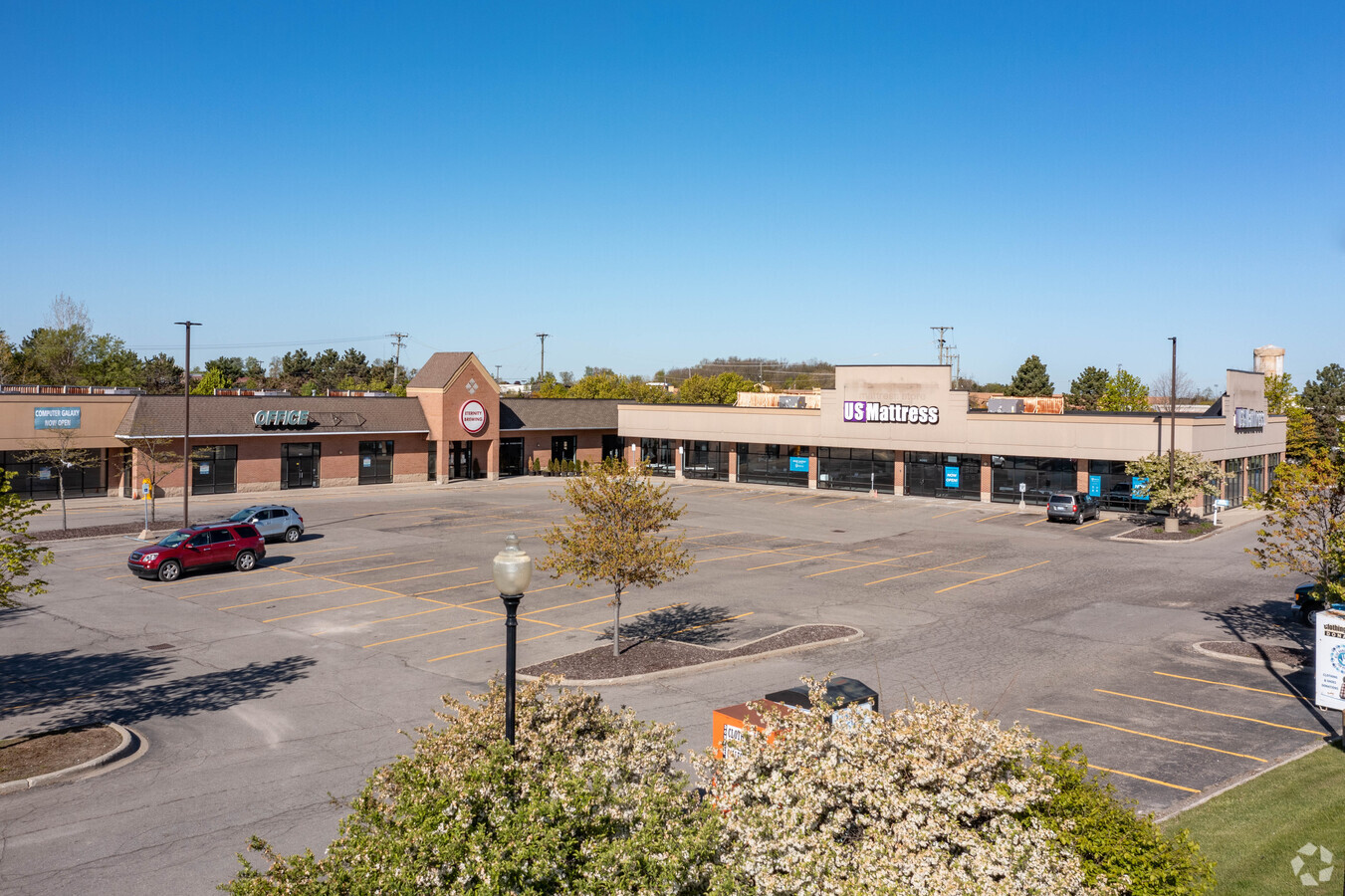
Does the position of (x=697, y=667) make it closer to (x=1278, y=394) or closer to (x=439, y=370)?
(x=439, y=370)

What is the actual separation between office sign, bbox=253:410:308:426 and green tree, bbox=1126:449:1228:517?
46.3 meters

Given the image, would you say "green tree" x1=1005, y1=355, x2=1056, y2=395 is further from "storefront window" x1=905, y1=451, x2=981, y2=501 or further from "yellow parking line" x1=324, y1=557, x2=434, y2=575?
"yellow parking line" x1=324, y1=557, x2=434, y2=575

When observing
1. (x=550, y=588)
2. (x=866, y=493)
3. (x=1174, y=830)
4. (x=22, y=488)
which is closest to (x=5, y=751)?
(x=550, y=588)

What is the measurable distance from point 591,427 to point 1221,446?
4252 centimetres

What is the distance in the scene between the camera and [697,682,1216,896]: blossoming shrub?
24.3 feet

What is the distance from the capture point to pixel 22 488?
151 ft

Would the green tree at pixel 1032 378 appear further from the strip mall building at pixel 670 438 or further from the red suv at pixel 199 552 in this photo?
the red suv at pixel 199 552

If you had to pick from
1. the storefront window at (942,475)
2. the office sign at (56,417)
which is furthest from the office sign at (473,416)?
the storefront window at (942,475)

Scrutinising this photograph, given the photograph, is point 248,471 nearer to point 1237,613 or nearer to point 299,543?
point 299,543

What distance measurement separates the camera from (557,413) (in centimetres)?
6925

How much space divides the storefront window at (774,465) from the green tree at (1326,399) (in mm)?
51687

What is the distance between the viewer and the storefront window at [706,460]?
2586 inches

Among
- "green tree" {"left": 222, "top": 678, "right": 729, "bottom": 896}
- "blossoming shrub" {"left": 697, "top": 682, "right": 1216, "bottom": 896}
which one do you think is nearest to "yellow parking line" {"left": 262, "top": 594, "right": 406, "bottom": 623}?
"green tree" {"left": 222, "top": 678, "right": 729, "bottom": 896}

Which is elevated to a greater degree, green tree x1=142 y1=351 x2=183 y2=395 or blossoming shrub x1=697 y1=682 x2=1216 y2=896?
green tree x1=142 y1=351 x2=183 y2=395
